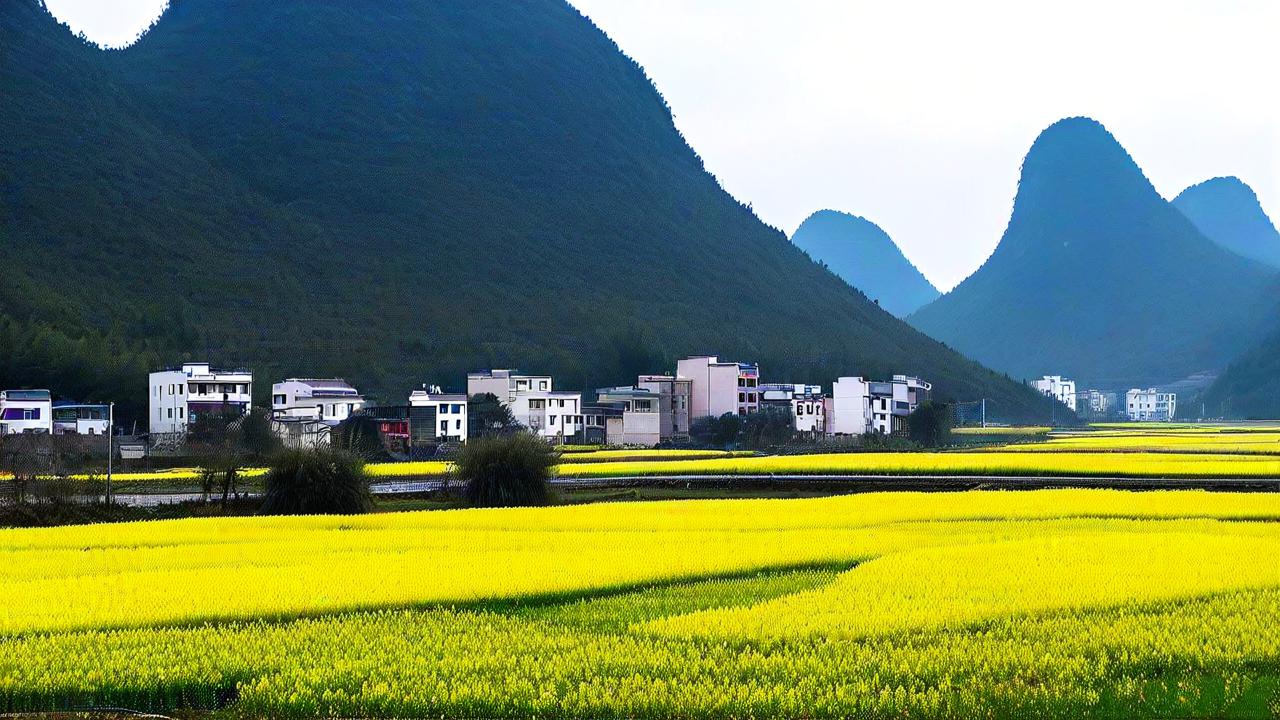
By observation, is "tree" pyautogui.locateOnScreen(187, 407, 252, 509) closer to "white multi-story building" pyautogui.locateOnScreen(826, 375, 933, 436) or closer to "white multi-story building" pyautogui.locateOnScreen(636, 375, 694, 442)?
"white multi-story building" pyautogui.locateOnScreen(636, 375, 694, 442)

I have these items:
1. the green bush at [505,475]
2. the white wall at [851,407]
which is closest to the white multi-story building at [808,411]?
the white wall at [851,407]

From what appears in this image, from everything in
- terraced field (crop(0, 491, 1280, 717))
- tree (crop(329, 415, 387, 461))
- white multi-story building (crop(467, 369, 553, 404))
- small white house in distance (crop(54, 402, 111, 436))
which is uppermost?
white multi-story building (crop(467, 369, 553, 404))

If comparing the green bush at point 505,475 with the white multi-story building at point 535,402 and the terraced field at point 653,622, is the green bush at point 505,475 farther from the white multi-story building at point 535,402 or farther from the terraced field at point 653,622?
the white multi-story building at point 535,402

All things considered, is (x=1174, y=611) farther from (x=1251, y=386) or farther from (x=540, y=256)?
(x=1251, y=386)

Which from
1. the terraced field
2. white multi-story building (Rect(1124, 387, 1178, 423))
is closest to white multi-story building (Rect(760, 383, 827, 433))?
the terraced field

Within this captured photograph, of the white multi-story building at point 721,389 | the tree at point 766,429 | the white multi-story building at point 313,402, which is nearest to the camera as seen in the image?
the white multi-story building at point 313,402

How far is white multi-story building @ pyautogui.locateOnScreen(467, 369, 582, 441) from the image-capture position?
78.1 m

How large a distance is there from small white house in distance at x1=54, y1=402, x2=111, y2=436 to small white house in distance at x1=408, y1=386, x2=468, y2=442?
50.4ft

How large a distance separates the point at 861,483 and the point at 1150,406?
139 metres

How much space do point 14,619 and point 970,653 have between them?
35.9ft

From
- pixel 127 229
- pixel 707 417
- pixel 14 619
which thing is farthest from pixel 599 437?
pixel 14 619

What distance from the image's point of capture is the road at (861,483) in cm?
3997

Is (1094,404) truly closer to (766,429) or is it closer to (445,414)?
(766,429)

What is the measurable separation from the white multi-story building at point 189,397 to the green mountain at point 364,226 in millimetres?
1996
